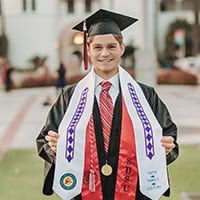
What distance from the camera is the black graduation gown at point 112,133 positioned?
3.23 m

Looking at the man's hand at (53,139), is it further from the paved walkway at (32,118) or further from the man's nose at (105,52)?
the paved walkway at (32,118)

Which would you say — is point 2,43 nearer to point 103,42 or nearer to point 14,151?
point 14,151

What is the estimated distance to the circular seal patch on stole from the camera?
10.5 ft

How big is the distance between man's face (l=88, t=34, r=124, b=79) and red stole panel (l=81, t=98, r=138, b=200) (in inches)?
8.5

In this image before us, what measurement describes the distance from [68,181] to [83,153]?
0.51 feet

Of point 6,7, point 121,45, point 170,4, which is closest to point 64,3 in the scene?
point 6,7

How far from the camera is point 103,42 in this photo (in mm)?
3318

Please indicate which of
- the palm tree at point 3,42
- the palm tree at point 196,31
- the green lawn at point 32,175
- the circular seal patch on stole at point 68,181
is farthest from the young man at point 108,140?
the palm tree at point 3,42

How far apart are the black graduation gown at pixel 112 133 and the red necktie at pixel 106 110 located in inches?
0.8

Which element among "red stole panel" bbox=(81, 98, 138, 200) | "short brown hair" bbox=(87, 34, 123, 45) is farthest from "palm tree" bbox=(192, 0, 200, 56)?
"red stole panel" bbox=(81, 98, 138, 200)

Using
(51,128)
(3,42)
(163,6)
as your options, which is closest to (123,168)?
(51,128)

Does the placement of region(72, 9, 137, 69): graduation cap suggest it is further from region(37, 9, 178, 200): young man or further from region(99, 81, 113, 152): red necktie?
region(99, 81, 113, 152): red necktie

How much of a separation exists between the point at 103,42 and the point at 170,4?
4775cm

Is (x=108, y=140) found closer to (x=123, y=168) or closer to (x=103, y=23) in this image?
(x=123, y=168)
